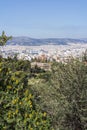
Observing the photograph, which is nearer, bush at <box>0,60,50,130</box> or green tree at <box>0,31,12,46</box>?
bush at <box>0,60,50,130</box>

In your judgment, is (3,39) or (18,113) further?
(3,39)

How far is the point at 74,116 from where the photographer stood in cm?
764

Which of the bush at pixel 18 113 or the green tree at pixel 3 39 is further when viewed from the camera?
the green tree at pixel 3 39

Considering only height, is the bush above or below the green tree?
below

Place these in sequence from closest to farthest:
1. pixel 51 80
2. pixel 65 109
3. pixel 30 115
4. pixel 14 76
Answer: pixel 30 115 → pixel 14 76 → pixel 65 109 → pixel 51 80

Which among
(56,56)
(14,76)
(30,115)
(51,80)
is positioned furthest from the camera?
(56,56)

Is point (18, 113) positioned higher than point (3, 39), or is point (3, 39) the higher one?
point (3, 39)

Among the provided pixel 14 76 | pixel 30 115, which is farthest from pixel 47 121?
pixel 14 76

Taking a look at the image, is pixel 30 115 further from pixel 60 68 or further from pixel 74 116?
pixel 60 68

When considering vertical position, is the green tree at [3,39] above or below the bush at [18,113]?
above

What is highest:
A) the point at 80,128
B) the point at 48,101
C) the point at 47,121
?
the point at 47,121

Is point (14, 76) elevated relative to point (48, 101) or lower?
elevated

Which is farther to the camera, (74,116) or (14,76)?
(74,116)

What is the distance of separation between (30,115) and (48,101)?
366cm
